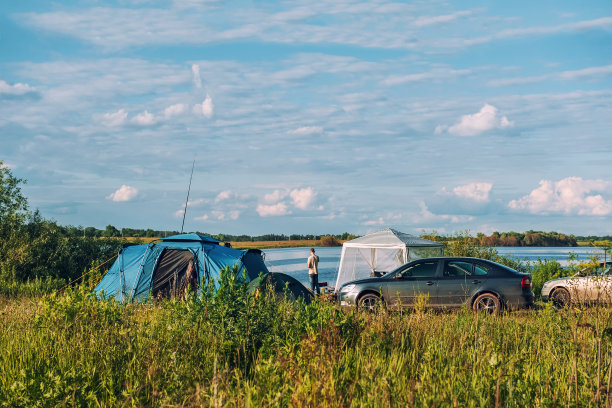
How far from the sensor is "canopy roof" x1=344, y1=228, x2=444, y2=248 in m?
19.5

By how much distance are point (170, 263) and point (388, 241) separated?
8.13m

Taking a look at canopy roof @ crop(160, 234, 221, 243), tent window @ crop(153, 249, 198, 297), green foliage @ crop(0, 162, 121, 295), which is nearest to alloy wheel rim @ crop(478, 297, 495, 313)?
canopy roof @ crop(160, 234, 221, 243)

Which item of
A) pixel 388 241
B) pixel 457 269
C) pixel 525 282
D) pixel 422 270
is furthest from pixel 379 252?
pixel 525 282

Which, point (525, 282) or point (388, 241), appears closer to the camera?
point (525, 282)

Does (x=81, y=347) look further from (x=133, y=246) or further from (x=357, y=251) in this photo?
(x=357, y=251)

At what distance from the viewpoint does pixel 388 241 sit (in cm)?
1988

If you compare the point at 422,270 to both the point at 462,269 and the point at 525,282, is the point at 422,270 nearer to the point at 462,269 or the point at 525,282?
the point at 462,269

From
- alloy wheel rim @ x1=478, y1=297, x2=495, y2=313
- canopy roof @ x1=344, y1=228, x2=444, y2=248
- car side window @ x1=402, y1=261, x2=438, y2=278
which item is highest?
canopy roof @ x1=344, y1=228, x2=444, y2=248

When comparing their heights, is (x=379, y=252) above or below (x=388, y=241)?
below

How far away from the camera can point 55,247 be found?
72.5 ft

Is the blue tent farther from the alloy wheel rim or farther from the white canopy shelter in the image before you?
the alloy wheel rim

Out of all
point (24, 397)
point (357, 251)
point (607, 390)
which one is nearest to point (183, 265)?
point (357, 251)

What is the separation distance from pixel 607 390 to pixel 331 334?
2.76 m

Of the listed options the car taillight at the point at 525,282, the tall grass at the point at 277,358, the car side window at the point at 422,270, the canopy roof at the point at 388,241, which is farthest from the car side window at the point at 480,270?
the canopy roof at the point at 388,241
